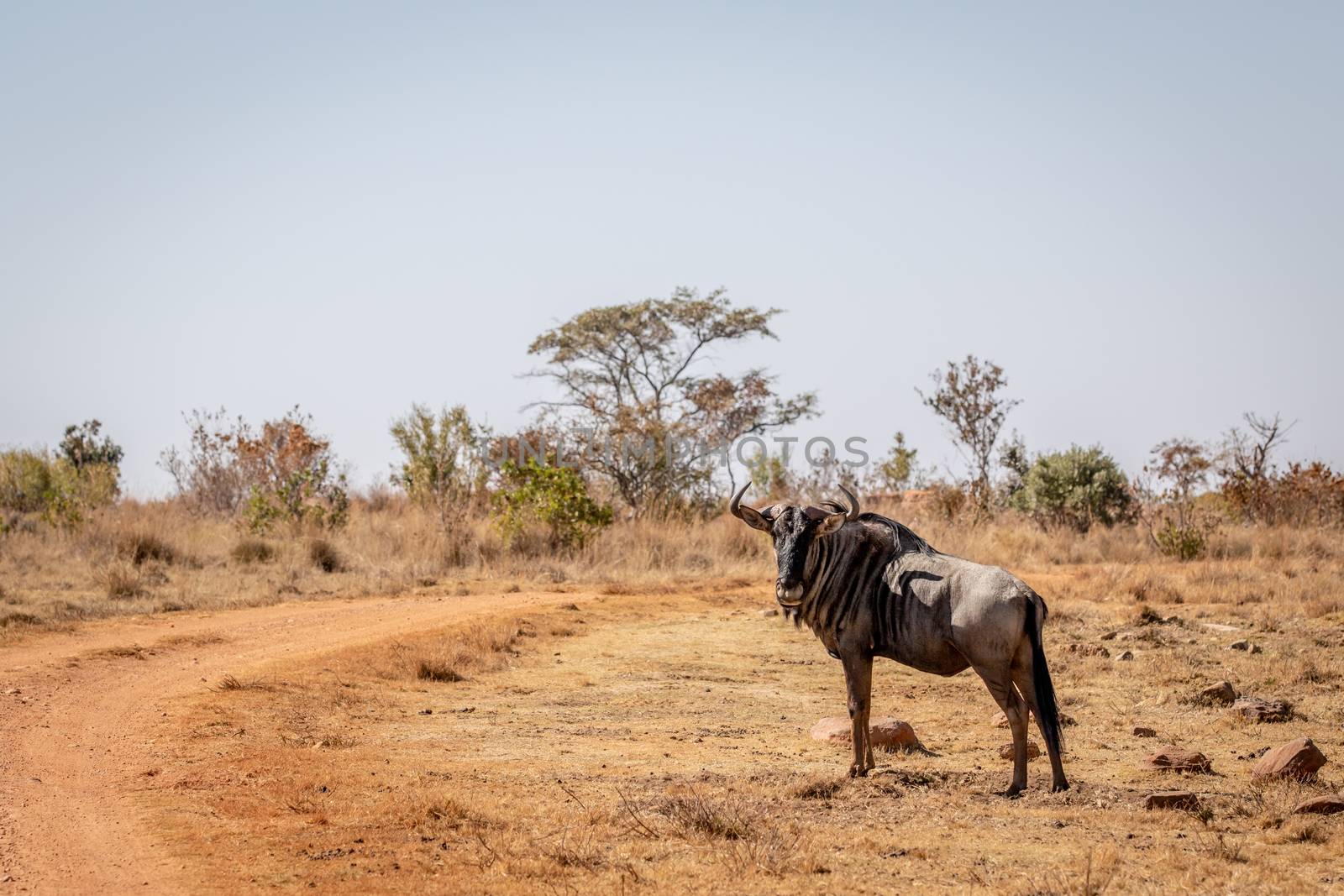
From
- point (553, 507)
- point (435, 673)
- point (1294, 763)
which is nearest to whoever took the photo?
point (1294, 763)

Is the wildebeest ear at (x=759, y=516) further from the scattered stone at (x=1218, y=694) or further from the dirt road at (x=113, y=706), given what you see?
the scattered stone at (x=1218, y=694)

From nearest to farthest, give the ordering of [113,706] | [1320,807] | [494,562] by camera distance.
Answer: [1320,807], [113,706], [494,562]

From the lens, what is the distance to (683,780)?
8.00 meters

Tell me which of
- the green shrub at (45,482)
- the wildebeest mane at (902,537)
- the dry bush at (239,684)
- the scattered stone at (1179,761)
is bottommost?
the scattered stone at (1179,761)

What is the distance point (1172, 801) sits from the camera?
7.08 metres

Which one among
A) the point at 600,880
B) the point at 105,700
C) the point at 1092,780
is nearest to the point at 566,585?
the point at 105,700

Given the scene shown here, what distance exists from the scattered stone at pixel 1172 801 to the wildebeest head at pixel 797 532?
2.34 meters

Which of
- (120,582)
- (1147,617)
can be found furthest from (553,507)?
(1147,617)

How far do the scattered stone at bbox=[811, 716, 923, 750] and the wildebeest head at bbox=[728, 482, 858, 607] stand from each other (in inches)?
54.1

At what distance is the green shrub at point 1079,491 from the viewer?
84.0 feet

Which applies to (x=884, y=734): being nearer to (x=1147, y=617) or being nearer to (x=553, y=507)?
(x=1147, y=617)

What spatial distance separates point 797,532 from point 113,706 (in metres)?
5.71

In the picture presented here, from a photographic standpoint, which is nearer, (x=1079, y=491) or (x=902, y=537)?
(x=902, y=537)

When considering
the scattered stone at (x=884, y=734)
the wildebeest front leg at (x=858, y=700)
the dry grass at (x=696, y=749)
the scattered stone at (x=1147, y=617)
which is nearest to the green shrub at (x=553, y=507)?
the dry grass at (x=696, y=749)
